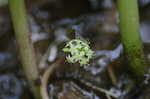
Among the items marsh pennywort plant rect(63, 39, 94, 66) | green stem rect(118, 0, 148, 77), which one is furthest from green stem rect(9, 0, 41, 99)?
green stem rect(118, 0, 148, 77)

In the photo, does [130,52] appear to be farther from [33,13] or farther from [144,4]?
[33,13]

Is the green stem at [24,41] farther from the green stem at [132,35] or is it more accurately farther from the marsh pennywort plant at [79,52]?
the green stem at [132,35]

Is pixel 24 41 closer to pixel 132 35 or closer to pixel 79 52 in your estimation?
pixel 79 52

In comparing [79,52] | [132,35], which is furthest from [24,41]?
[132,35]

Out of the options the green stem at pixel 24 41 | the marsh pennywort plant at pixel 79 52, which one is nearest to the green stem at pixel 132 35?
the marsh pennywort plant at pixel 79 52

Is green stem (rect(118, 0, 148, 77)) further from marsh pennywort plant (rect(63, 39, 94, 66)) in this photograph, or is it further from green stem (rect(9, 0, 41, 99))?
green stem (rect(9, 0, 41, 99))
